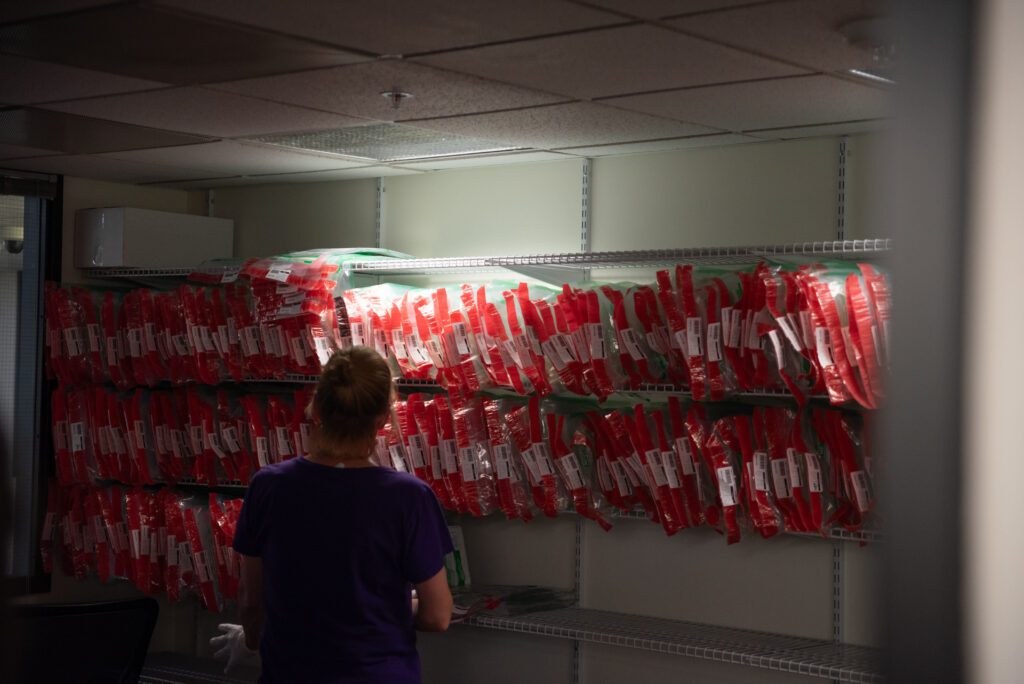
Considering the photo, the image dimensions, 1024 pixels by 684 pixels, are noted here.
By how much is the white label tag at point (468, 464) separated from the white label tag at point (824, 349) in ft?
4.21

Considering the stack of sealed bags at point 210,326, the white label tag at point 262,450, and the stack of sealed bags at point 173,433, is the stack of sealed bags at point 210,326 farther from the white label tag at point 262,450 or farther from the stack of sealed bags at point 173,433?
the white label tag at point 262,450

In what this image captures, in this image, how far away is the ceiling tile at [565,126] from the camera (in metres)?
3.49

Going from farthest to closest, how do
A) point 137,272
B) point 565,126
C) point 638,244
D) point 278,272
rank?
1. point 137,272
2. point 278,272
3. point 638,244
4. point 565,126

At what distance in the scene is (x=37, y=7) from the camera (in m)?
2.49

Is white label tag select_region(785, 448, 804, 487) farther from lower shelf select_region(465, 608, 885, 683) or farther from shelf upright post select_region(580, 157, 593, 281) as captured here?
shelf upright post select_region(580, 157, 593, 281)

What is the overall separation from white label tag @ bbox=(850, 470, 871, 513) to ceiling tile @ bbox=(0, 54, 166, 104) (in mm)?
2184

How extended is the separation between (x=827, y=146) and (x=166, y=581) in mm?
2999

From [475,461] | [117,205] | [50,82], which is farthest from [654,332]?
[117,205]

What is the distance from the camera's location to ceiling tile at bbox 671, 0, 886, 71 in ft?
7.74

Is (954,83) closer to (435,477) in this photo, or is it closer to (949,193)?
(949,193)

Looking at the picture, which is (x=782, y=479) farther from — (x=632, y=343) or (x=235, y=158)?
(x=235, y=158)

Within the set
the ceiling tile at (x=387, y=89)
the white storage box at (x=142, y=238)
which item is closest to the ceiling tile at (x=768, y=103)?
the ceiling tile at (x=387, y=89)

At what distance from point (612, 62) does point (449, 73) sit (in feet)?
1.40

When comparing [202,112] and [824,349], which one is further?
[202,112]
